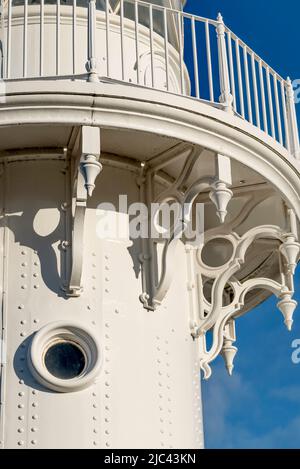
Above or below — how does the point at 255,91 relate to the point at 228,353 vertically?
above

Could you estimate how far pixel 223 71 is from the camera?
13.3 m

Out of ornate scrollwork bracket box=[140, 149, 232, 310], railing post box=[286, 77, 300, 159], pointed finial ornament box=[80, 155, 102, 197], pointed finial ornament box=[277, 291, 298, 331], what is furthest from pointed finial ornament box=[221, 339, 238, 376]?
pointed finial ornament box=[80, 155, 102, 197]

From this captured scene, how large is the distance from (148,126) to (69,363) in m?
2.62

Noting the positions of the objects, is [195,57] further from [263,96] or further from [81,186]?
[81,186]

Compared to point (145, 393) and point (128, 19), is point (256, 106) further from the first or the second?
point (145, 393)

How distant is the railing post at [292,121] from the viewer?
14133 millimetres

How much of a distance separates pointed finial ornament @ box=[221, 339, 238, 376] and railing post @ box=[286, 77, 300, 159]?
108 inches

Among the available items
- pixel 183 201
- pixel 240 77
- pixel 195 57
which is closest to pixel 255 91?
pixel 240 77

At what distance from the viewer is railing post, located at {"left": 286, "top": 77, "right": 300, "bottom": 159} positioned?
14.1 metres

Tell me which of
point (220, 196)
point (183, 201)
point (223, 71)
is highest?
point (223, 71)

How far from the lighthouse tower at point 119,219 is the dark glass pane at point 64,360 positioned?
0.05 ft

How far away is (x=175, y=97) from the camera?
12672 millimetres

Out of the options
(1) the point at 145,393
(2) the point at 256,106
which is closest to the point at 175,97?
(2) the point at 256,106

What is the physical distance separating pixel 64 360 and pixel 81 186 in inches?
72.1
